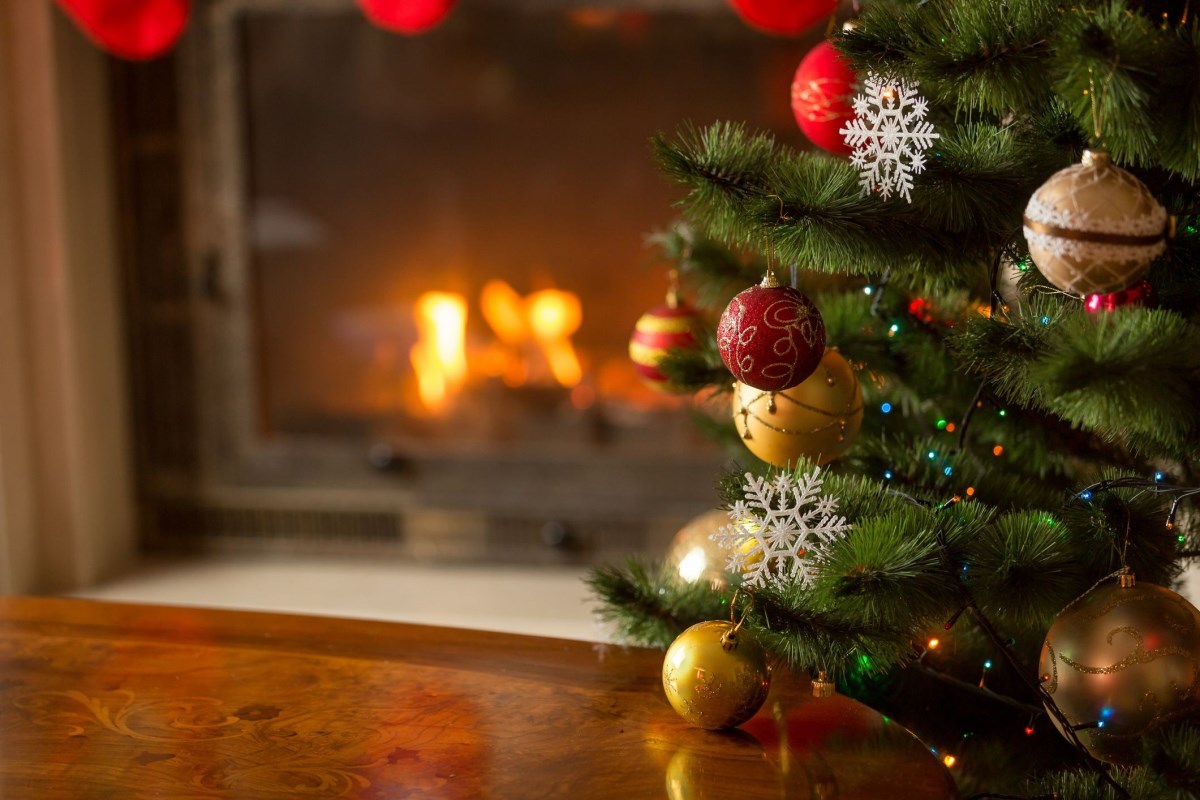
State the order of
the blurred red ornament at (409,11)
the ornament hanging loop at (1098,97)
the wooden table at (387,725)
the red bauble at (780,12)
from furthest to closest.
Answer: the blurred red ornament at (409,11), the red bauble at (780,12), the wooden table at (387,725), the ornament hanging loop at (1098,97)

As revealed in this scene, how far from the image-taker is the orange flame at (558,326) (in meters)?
2.19

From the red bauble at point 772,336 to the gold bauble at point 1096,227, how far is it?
0.17m

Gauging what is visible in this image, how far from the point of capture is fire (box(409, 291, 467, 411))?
2.22 metres

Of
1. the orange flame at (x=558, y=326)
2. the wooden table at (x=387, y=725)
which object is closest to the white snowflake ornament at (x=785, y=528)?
the wooden table at (x=387, y=725)

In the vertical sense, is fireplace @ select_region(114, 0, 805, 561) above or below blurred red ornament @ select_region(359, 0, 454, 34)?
below

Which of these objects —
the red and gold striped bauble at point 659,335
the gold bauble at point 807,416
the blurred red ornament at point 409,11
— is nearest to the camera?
the gold bauble at point 807,416

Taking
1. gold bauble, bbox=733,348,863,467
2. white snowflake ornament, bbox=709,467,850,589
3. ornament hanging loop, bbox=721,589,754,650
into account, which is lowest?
ornament hanging loop, bbox=721,589,754,650

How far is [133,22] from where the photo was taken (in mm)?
→ 1889

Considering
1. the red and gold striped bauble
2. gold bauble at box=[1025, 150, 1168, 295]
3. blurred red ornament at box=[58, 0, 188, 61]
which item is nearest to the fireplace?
blurred red ornament at box=[58, 0, 188, 61]

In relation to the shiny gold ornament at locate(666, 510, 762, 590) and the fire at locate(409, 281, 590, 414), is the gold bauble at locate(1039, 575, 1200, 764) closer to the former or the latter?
the shiny gold ornament at locate(666, 510, 762, 590)

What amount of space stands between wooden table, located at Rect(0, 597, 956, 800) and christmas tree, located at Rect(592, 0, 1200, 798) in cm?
6

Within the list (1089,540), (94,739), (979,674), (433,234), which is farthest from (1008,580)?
(433,234)

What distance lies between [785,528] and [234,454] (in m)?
1.75

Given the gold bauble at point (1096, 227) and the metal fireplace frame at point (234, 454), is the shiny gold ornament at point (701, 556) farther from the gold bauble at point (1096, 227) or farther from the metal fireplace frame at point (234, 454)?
the metal fireplace frame at point (234, 454)
